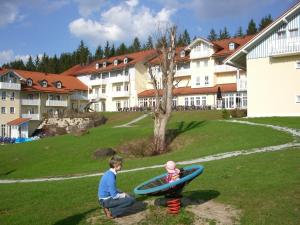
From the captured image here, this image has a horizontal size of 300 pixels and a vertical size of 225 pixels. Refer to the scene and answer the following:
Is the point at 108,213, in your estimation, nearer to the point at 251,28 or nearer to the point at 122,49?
the point at 251,28

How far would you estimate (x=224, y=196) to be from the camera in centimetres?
1073

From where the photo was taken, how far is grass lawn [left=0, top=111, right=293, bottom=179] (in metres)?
24.1

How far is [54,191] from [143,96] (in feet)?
196

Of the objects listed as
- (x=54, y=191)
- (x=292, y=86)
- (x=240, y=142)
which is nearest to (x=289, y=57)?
(x=292, y=86)

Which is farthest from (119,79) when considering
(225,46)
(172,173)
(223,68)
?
(172,173)

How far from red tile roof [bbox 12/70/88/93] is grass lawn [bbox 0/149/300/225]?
199 feet

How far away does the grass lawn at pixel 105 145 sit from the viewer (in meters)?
24.1

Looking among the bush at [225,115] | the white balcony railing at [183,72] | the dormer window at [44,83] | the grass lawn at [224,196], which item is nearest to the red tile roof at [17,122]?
the dormer window at [44,83]

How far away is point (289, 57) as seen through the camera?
117ft

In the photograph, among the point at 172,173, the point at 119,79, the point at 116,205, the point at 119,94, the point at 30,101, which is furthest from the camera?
the point at 119,79

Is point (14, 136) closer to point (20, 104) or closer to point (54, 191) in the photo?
point (20, 104)

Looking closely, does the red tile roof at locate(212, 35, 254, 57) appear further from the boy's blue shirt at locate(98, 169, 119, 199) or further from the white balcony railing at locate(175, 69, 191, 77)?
the boy's blue shirt at locate(98, 169, 119, 199)

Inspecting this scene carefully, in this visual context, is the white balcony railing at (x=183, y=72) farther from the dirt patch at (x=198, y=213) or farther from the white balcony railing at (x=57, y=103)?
the dirt patch at (x=198, y=213)

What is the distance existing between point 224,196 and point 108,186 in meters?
3.40
